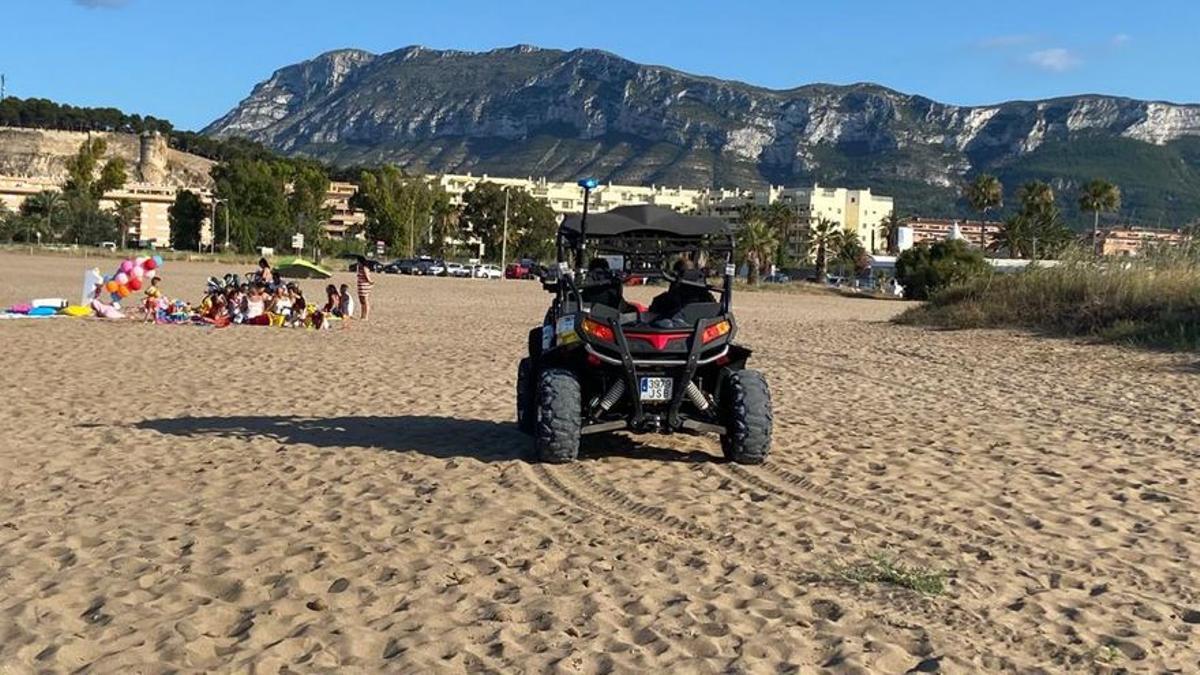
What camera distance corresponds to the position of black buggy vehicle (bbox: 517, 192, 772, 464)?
328 inches

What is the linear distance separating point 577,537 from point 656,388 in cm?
207

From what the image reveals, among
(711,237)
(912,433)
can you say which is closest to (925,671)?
(711,237)

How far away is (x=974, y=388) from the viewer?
1451 cm

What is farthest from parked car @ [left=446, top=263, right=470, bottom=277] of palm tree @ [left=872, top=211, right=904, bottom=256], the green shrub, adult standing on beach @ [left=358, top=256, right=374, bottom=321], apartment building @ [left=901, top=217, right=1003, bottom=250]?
palm tree @ [left=872, top=211, right=904, bottom=256]

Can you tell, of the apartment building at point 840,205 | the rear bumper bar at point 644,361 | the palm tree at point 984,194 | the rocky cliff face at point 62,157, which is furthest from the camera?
the rocky cliff face at point 62,157

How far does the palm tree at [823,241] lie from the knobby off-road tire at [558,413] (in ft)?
315

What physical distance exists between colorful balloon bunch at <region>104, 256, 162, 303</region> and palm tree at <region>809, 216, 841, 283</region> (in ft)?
268

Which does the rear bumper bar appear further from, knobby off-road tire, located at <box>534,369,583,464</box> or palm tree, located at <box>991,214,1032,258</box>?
palm tree, located at <box>991,214,1032,258</box>

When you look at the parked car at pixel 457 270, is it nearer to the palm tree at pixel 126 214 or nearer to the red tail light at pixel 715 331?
the palm tree at pixel 126 214

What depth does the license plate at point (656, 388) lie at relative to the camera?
8.36 m

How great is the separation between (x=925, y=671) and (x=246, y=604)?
9.77 feet

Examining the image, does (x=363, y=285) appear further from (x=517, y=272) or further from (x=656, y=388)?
(x=517, y=272)

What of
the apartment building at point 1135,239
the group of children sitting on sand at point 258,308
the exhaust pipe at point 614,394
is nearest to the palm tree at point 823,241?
the apartment building at point 1135,239

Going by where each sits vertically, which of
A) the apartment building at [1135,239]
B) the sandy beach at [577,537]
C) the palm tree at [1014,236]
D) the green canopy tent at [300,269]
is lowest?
the sandy beach at [577,537]
